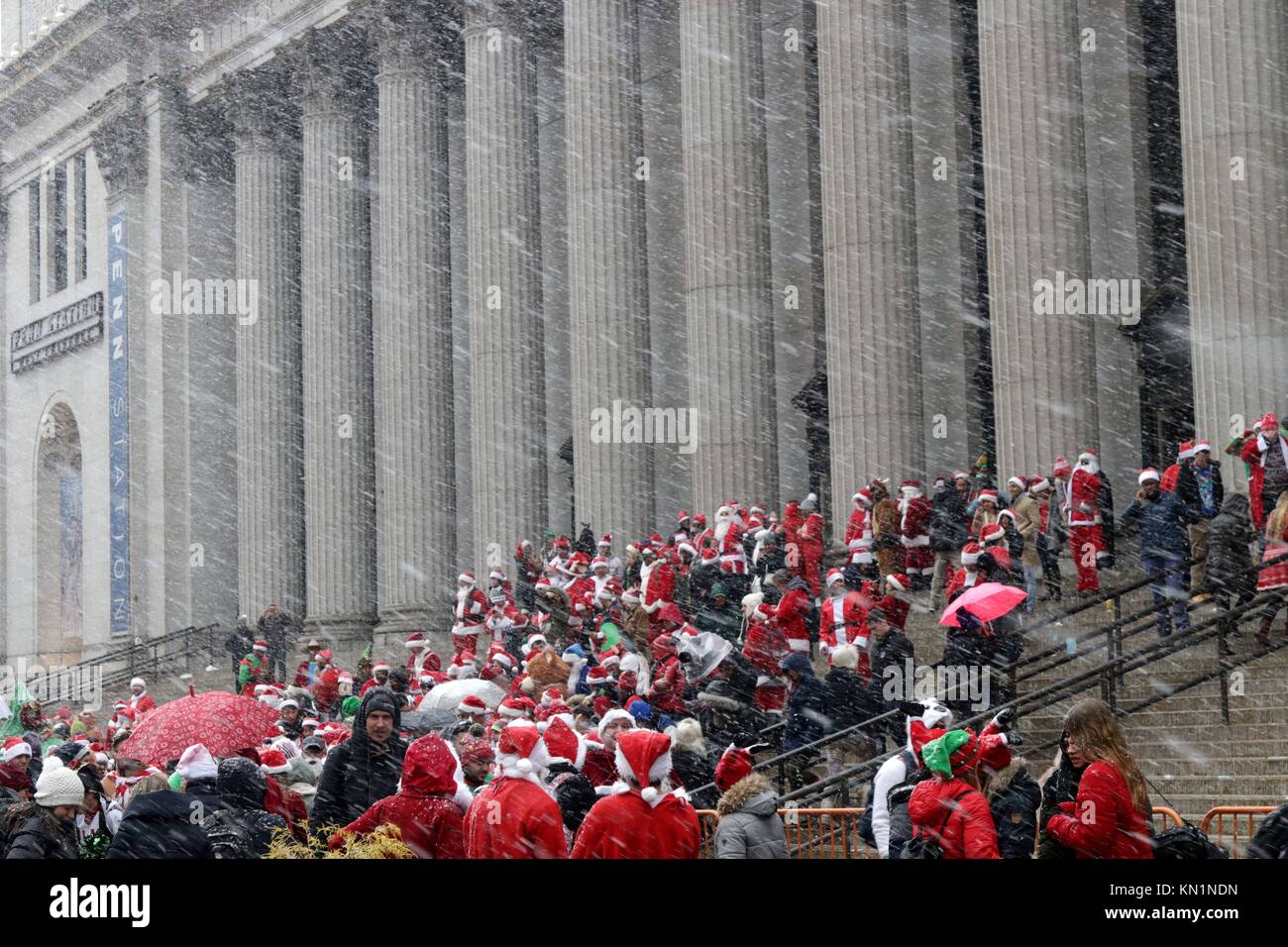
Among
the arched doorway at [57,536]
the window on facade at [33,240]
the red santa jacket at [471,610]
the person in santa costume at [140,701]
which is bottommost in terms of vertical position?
the person in santa costume at [140,701]

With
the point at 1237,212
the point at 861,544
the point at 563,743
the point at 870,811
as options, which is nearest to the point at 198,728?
the point at 563,743

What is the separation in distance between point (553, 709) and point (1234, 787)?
5.87 meters

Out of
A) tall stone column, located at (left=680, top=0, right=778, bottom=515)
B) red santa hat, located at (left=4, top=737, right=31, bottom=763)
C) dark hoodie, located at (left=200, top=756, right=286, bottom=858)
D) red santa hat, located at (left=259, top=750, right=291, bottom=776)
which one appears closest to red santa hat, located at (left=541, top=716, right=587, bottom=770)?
red santa hat, located at (left=259, top=750, right=291, bottom=776)

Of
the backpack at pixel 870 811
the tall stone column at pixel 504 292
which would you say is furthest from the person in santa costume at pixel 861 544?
the tall stone column at pixel 504 292

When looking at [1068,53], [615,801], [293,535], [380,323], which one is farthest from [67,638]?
[615,801]

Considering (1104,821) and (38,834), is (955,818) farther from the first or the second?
(38,834)

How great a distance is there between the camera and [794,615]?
18.1 meters

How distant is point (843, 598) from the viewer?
18.3 m

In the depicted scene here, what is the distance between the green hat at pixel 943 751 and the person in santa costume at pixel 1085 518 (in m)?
11.2

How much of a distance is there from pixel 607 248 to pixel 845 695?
57.8ft

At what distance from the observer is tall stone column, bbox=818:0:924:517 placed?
2638cm

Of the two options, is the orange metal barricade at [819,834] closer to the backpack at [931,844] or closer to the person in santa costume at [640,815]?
the backpack at [931,844]

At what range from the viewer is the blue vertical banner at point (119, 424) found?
48.0m
